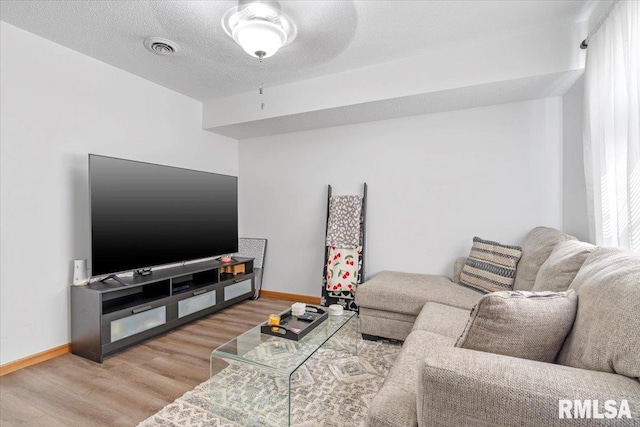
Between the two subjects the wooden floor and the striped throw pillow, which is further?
the striped throw pillow

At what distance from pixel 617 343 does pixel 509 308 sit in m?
0.27

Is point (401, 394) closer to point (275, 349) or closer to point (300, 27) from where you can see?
point (275, 349)

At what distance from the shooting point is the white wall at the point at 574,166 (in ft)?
8.22

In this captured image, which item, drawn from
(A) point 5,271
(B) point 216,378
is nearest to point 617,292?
(B) point 216,378

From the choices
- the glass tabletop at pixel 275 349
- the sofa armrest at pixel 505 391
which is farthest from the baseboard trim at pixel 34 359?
the sofa armrest at pixel 505 391

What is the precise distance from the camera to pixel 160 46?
2.57 meters

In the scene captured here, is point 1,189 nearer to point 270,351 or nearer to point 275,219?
point 270,351

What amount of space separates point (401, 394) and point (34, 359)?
9.24 feet

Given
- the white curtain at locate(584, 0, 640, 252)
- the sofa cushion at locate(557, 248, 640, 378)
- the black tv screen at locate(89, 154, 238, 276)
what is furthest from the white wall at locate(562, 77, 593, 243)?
the black tv screen at locate(89, 154, 238, 276)

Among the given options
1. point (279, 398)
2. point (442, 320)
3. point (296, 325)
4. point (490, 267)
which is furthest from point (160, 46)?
point (490, 267)

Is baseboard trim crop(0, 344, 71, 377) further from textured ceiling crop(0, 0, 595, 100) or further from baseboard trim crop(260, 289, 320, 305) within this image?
textured ceiling crop(0, 0, 595, 100)

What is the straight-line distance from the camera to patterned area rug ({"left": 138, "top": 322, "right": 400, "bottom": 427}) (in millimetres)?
1703

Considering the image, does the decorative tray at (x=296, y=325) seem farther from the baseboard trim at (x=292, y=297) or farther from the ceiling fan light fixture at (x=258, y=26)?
the ceiling fan light fixture at (x=258, y=26)

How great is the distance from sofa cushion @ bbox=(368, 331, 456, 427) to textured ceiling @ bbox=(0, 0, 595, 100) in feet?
6.56
